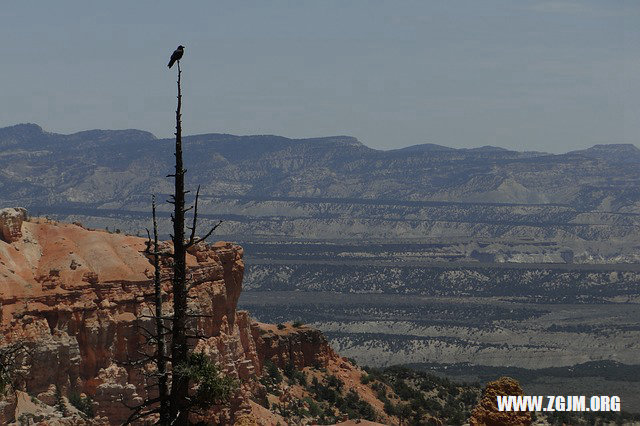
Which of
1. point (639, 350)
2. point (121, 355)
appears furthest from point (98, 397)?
point (639, 350)

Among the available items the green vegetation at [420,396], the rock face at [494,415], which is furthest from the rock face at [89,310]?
the rock face at [494,415]

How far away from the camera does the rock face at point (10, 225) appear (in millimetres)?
60553

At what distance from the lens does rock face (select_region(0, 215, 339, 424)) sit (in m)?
55.9

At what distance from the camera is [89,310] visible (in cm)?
5834

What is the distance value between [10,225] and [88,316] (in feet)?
21.1

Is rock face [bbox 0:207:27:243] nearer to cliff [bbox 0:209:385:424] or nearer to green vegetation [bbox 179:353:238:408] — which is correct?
cliff [bbox 0:209:385:424]

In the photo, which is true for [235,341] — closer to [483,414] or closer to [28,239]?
[28,239]

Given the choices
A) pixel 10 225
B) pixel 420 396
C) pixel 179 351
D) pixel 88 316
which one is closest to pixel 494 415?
pixel 179 351

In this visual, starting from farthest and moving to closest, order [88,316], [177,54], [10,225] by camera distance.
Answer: [10,225] → [88,316] → [177,54]

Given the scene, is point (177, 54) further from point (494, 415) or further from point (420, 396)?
point (420, 396)

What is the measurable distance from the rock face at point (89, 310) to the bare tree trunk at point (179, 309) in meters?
32.8

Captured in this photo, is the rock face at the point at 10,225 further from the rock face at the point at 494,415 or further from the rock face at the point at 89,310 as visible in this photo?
the rock face at the point at 494,415

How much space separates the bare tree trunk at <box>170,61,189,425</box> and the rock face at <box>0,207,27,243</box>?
4283 cm

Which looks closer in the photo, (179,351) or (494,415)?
(179,351)
